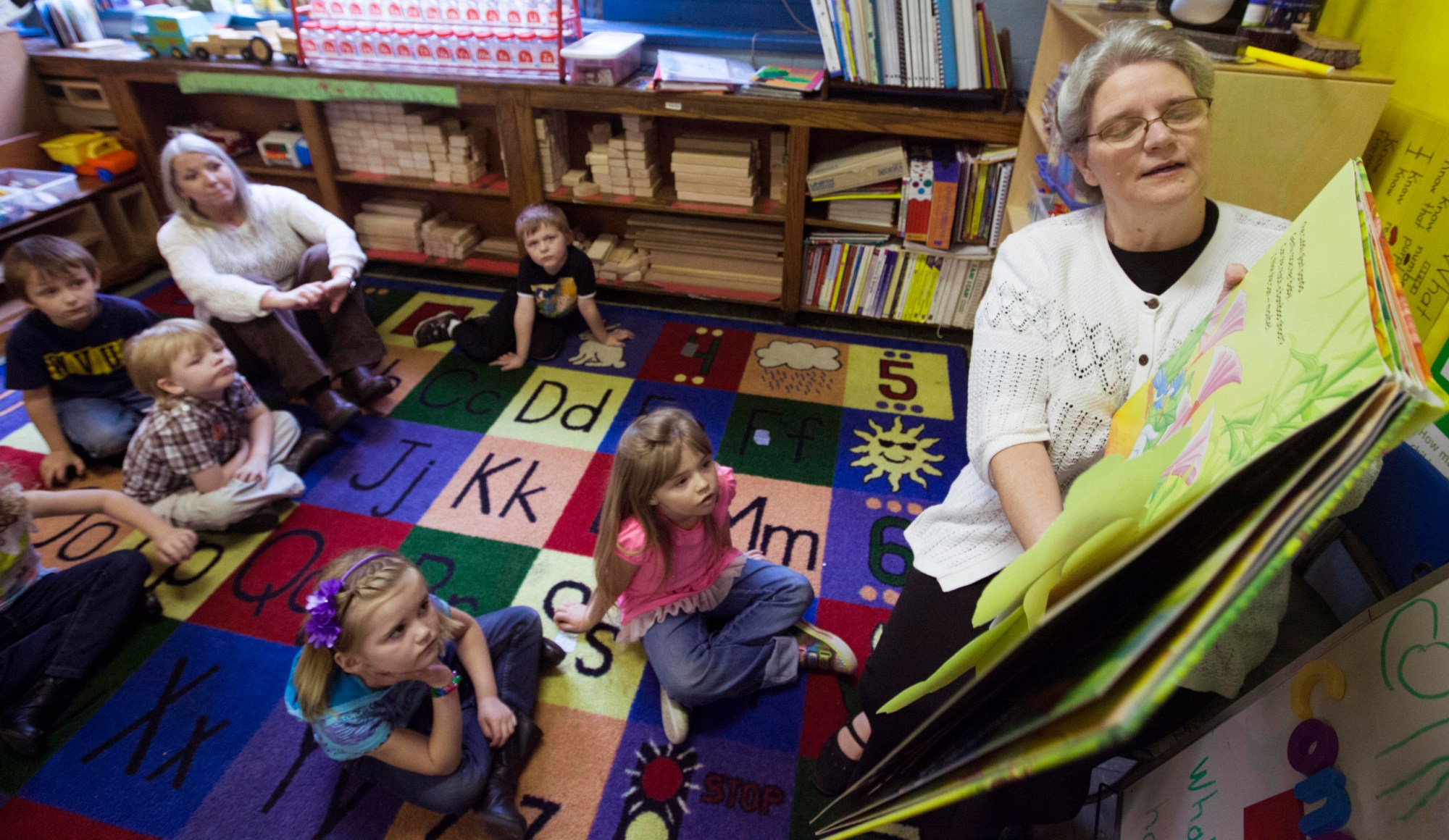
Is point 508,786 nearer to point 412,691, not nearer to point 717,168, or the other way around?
point 412,691

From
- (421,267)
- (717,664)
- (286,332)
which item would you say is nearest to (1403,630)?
(717,664)

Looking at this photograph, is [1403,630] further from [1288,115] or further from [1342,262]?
[1288,115]

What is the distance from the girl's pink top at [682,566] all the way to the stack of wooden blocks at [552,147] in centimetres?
186

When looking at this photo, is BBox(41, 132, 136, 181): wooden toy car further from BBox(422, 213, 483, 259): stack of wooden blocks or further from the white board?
the white board

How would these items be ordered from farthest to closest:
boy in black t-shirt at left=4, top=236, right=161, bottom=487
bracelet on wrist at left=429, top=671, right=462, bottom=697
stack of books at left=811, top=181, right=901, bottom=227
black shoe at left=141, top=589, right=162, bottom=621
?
stack of books at left=811, top=181, right=901, bottom=227 → boy in black t-shirt at left=4, top=236, right=161, bottom=487 → black shoe at left=141, top=589, right=162, bottom=621 → bracelet on wrist at left=429, top=671, right=462, bottom=697

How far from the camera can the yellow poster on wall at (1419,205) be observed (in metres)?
1.12

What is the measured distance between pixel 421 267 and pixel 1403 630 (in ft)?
11.4

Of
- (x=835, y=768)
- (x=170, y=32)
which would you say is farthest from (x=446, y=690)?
(x=170, y=32)

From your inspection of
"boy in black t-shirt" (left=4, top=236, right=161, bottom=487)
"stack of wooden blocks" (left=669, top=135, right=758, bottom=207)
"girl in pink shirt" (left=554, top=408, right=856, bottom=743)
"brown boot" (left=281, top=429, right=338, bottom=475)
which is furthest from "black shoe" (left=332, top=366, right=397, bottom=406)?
"stack of wooden blocks" (left=669, top=135, right=758, bottom=207)

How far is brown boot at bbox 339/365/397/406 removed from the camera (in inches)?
96.7

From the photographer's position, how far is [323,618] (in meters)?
1.14

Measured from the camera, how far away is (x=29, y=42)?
3.07 metres

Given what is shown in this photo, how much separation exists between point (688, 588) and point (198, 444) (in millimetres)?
1438

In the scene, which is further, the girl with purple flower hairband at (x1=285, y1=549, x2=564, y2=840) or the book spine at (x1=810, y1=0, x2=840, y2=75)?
the book spine at (x1=810, y1=0, x2=840, y2=75)
